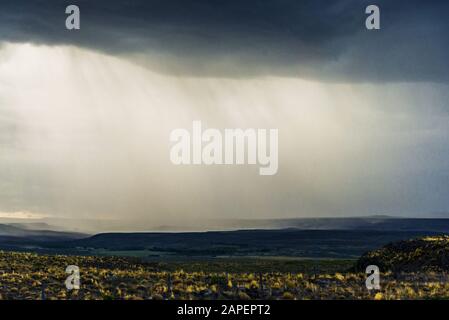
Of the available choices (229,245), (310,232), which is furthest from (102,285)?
(310,232)

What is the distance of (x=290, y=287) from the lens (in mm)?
37969

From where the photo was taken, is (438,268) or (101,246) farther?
(101,246)

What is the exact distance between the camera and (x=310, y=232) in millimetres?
197375

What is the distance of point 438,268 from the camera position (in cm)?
4850

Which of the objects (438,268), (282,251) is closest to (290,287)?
(438,268)

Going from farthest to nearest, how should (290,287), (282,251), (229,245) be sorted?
(229,245)
(282,251)
(290,287)
